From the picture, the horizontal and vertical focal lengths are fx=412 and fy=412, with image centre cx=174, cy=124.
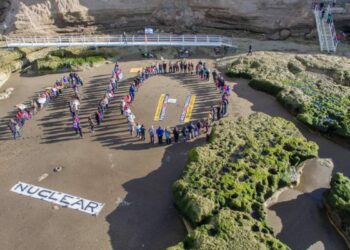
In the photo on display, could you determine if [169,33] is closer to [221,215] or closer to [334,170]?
[334,170]

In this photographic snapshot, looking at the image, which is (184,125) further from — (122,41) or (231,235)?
(122,41)

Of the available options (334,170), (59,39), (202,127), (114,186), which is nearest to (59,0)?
(59,39)

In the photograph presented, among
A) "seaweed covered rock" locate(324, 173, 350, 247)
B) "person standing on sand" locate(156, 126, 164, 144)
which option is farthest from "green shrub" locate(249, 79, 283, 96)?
"seaweed covered rock" locate(324, 173, 350, 247)

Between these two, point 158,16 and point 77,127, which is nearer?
point 77,127

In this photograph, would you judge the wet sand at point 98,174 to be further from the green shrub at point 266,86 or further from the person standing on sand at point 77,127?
the green shrub at point 266,86

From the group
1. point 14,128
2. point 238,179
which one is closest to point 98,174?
point 14,128

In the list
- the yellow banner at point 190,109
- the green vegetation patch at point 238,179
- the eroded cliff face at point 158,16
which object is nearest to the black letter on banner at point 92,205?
the green vegetation patch at point 238,179
